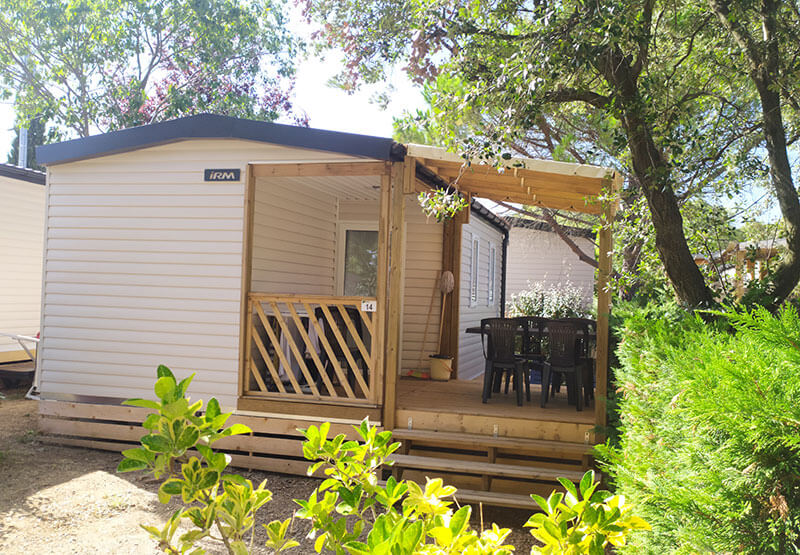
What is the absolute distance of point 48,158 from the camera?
6.68 m

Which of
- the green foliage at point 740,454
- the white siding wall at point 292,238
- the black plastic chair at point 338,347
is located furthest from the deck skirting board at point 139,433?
the green foliage at point 740,454

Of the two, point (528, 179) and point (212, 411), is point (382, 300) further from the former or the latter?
point (212, 411)

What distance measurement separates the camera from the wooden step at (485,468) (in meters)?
5.06

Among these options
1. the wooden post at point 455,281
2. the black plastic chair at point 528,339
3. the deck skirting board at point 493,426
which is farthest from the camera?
the wooden post at point 455,281

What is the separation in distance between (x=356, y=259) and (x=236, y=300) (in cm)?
318

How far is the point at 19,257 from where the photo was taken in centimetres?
979

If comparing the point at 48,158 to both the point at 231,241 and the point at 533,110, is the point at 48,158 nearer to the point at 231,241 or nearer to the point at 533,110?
the point at 231,241

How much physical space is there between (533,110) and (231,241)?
3259mm

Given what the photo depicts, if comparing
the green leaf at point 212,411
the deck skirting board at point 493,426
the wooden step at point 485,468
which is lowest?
the wooden step at point 485,468

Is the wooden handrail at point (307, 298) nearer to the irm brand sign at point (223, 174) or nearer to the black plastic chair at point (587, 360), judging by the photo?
the irm brand sign at point (223, 174)

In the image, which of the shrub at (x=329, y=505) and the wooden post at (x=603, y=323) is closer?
the shrub at (x=329, y=505)

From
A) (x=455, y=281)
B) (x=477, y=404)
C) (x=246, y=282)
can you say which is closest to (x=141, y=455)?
(x=246, y=282)

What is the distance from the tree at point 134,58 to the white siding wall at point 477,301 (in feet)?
30.5

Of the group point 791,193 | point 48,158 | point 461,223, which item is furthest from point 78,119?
point 791,193
